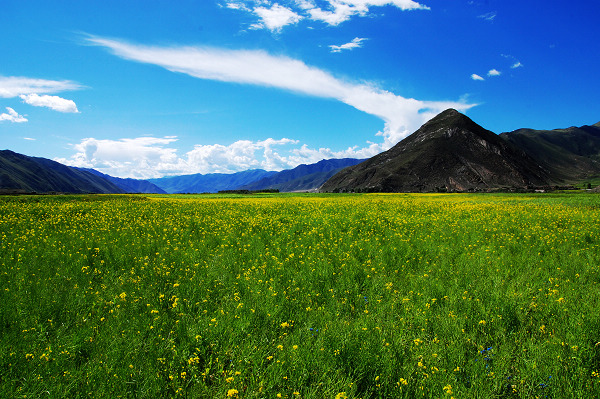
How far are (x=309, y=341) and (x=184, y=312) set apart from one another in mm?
2587

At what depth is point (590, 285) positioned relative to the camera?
20.9ft

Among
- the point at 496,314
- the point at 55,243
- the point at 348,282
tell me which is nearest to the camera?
the point at 496,314

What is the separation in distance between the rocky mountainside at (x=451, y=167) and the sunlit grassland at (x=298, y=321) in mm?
128104

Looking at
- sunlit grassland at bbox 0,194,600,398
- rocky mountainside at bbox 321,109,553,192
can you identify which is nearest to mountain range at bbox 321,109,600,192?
rocky mountainside at bbox 321,109,553,192

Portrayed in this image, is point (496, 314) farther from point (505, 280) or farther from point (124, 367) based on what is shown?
point (124, 367)

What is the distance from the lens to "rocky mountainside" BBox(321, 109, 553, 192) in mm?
146375

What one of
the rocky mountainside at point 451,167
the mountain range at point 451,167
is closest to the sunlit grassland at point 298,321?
the rocky mountainside at point 451,167

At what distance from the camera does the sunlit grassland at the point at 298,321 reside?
3.51 m

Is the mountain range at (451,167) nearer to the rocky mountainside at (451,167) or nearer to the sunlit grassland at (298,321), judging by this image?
the rocky mountainside at (451,167)

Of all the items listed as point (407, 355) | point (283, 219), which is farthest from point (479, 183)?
point (407, 355)

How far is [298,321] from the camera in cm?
505

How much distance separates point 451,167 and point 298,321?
174 meters

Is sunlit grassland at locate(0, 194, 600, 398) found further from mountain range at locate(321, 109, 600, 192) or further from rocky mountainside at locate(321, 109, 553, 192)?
mountain range at locate(321, 109, 600, 192)

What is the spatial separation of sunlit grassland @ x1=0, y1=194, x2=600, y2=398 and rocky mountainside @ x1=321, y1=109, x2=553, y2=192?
12810cm
